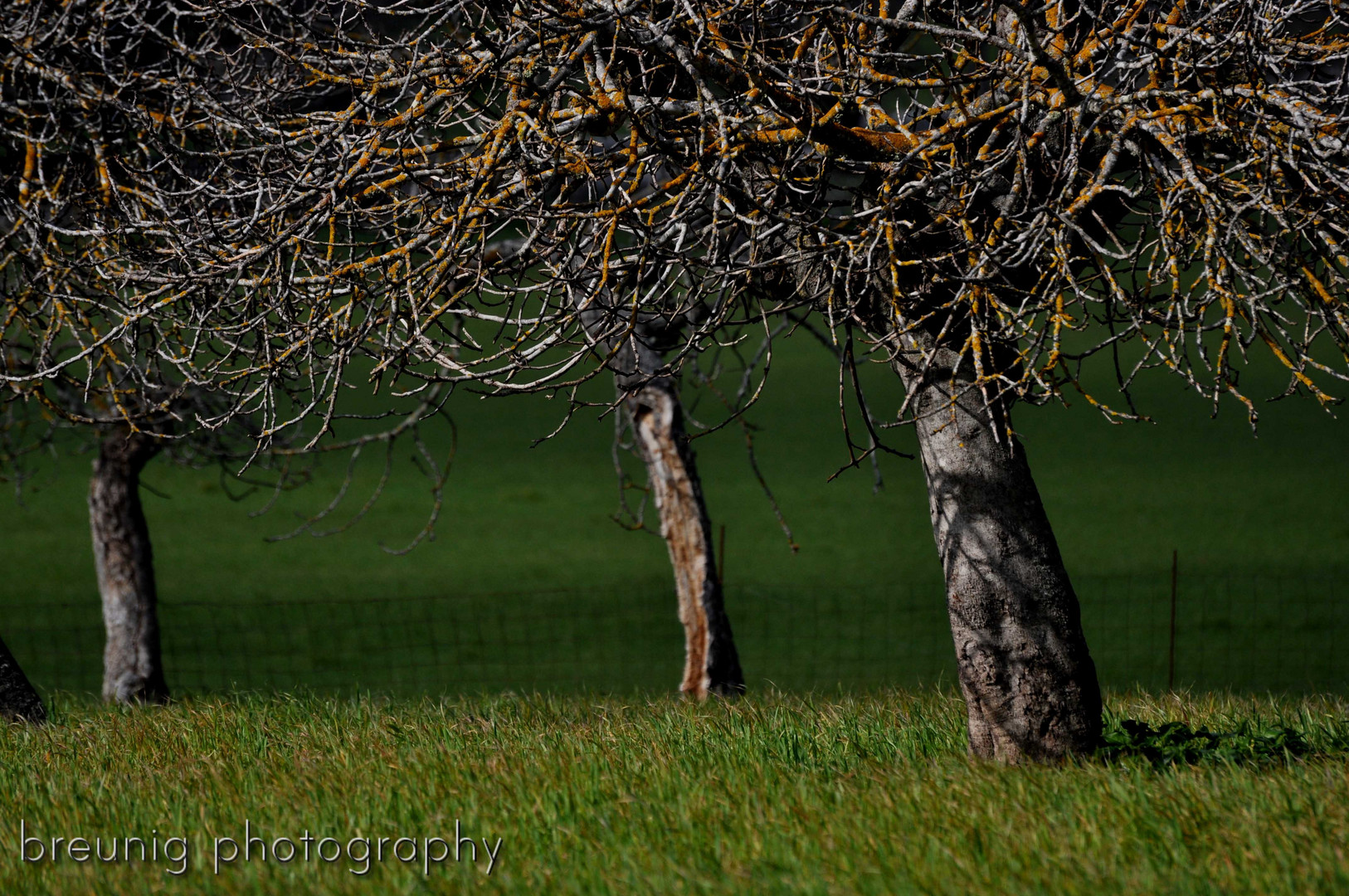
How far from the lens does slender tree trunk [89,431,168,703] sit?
9.35 m

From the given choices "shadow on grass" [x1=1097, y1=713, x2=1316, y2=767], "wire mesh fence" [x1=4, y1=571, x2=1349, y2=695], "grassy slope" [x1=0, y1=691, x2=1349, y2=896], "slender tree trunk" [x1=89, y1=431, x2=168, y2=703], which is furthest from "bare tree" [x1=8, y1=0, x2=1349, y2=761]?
"wire mesh fence" [x1=4, y1=571, x2=1349, y2=695]

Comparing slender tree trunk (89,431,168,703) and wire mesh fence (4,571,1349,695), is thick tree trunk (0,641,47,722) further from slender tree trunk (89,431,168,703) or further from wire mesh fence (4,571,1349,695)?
wire mesh fence (4,571,1349,695)

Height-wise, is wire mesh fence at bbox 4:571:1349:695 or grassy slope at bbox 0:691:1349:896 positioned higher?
grassy slope at bbox 0:691:1349:896

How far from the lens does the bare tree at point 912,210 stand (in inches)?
156

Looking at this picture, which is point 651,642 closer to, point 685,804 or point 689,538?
point 689,538

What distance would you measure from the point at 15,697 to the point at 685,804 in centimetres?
403

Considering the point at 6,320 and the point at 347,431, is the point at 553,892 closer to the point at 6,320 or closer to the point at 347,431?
the point at 6,320

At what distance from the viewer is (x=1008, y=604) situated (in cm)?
479

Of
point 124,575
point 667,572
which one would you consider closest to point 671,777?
point 124,575

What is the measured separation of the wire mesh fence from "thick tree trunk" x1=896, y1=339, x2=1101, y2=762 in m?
6.84

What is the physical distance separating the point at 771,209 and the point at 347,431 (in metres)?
21.7

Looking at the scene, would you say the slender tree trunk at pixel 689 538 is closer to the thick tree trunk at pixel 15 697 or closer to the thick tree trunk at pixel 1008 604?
the thick tree trunk at pixel 1008 604

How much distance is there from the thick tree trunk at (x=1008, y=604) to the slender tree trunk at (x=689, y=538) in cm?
322

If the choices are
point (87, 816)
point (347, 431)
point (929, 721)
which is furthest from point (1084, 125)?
point (347, 431)
